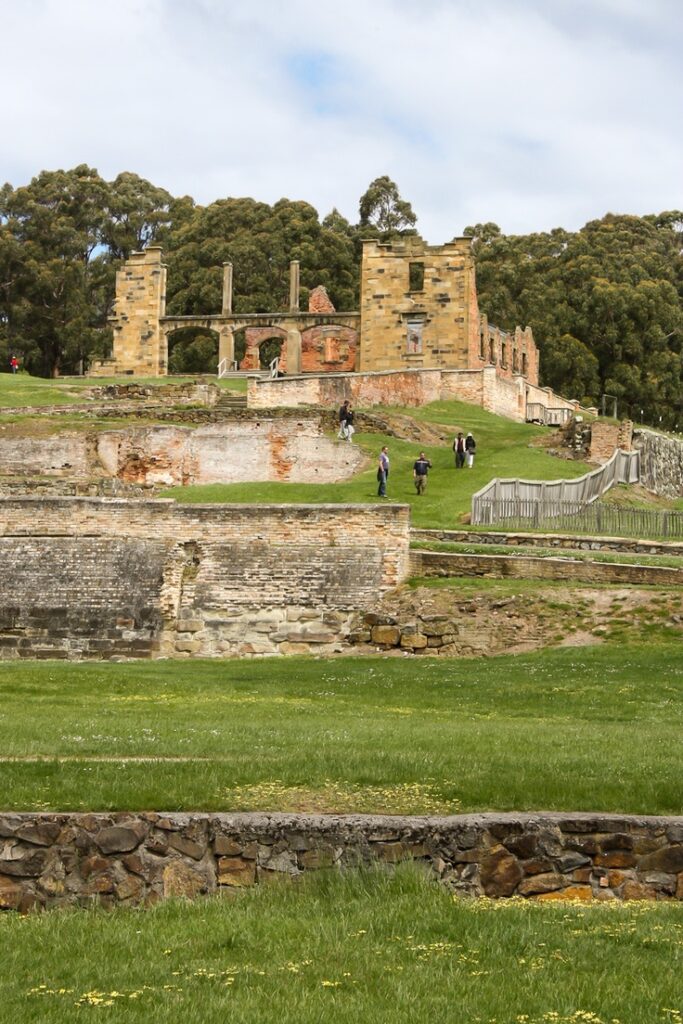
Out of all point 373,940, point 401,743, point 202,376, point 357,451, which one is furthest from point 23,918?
point 202,376

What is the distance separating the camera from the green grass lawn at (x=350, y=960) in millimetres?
7336

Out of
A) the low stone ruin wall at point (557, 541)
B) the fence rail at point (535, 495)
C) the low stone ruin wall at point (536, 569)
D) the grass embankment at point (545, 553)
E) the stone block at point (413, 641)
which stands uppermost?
the fence rail at point (535, 495)

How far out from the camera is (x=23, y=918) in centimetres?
928

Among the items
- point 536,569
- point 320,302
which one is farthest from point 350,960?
point 320,302

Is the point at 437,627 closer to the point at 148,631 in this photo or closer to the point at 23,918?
the point at 148,631

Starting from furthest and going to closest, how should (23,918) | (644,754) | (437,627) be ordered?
1. (437,627)
2. (644,754)
3. (23,918)

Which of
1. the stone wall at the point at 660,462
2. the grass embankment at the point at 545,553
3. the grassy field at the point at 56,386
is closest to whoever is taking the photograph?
the grass embankment at the point at 545,553

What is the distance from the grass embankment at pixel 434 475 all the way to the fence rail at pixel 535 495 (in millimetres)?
714

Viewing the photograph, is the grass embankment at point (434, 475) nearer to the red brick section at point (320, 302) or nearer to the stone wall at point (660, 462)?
the stone wall at point (660, 462)

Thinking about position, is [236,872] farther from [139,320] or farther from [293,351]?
[139,320]

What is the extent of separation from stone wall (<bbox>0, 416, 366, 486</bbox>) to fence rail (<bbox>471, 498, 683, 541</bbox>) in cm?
781

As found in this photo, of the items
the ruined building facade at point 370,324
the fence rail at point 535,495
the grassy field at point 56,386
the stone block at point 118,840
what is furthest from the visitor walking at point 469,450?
the stone block at point 118,840

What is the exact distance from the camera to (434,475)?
39312mm

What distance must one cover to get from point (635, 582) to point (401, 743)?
13.6m
